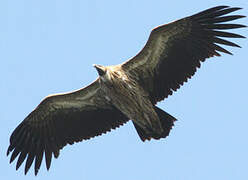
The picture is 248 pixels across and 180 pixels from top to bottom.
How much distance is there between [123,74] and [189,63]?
168 centimetres

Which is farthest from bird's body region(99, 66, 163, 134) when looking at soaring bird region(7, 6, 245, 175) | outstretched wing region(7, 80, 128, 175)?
outstretched wing region(7, 80, 128, 175)

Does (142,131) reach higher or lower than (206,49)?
lower

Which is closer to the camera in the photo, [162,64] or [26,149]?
[162,64]

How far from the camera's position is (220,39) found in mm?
16562

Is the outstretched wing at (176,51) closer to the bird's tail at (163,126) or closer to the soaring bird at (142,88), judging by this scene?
the soaring bird at (142,88)

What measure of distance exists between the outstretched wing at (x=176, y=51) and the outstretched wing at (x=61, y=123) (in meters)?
1.22

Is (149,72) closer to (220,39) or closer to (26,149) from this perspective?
(220,39)

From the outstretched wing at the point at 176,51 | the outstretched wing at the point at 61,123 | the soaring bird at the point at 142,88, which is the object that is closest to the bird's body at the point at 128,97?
the soaring bird at the point at 142,88

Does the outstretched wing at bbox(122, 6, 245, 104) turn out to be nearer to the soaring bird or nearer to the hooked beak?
the soaring bird

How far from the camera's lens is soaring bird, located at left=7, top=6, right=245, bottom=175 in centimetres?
1650

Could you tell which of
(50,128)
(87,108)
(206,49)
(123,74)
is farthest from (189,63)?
(50,128)

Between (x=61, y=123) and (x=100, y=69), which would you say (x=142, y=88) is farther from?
(x=61, y=123)

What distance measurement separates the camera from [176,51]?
55.5 feet

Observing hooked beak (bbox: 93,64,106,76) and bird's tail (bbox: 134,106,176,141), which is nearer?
hooked beak (bbox: 93,64,106,76)
